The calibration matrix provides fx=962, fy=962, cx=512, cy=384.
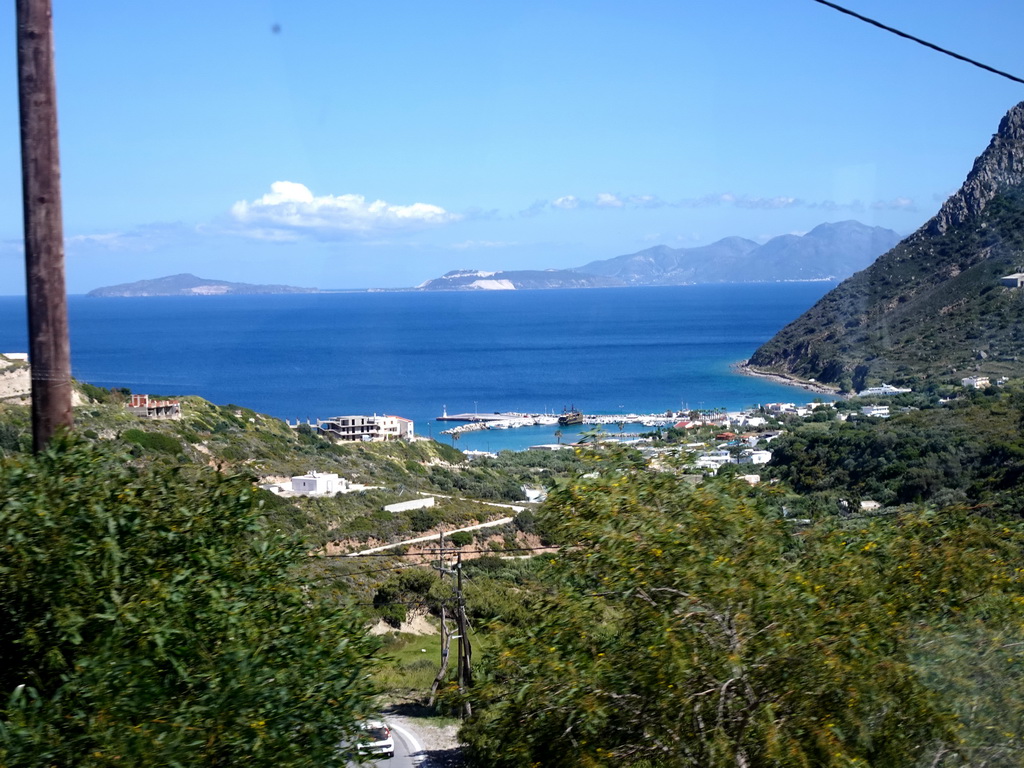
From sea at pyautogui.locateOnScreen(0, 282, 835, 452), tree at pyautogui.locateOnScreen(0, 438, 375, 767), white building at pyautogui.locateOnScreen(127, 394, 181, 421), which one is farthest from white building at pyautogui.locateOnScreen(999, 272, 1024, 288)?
tree at pyautogui.locateOnScreen(0, 438, 375, 767)

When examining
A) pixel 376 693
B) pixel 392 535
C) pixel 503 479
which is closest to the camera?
pixel 376 693

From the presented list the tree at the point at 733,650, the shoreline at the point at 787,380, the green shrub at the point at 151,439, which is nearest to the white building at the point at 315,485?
the green shrub at the point at 151,439

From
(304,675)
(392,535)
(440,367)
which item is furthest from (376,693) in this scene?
(440,367)

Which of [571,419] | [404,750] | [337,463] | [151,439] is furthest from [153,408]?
[404,750]

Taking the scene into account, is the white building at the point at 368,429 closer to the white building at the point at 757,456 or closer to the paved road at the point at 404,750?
the white building at the point at 757,456

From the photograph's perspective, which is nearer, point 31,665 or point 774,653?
point 31,665

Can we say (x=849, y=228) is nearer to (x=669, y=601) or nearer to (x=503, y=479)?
(x=503, y=479)

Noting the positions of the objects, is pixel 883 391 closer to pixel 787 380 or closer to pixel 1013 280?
pixel 1013 280
